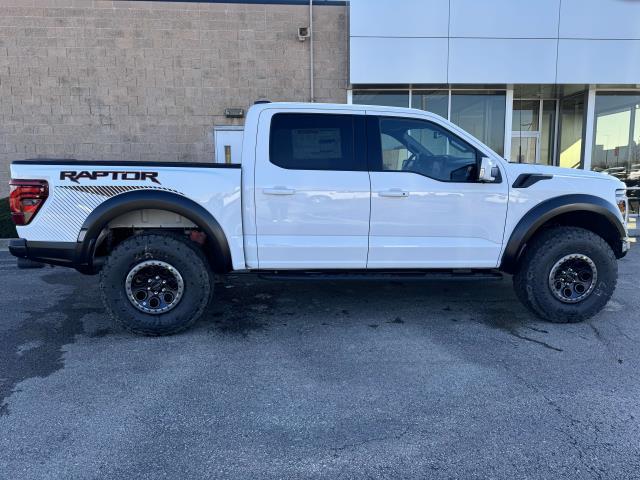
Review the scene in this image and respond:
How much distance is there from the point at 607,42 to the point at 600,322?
9.28 m

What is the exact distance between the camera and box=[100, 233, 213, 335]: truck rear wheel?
13.8ft

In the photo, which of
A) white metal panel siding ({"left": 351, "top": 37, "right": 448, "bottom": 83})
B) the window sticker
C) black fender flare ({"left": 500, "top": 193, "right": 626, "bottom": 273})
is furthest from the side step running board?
white metal panel siding ({"left": 351, "top": 37, "right": 448, "bottom": 83})

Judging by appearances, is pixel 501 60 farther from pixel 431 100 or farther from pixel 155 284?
pixel 155 284

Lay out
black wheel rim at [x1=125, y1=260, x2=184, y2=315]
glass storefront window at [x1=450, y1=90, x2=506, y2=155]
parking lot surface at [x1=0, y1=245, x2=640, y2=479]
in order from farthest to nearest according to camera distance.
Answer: glass storefront window at [x1=450, y1=90, x2=506, y2=155] < black wheel rim at [x1=125, y1=260, x2=184, y2=315] < parking lot surface at [x1=0, y1=245, x2=640, y2=479]

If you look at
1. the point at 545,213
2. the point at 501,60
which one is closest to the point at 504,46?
the point at 501,60

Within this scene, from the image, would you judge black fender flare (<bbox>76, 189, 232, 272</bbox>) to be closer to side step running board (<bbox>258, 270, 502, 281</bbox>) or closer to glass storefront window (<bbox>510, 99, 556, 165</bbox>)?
side step running board (<bbox>258, 270, 502, 281</bbox>)

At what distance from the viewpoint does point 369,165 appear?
438 centimetres

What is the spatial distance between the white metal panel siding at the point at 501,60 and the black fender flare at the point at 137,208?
8795 mm

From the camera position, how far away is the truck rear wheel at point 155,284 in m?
4.20

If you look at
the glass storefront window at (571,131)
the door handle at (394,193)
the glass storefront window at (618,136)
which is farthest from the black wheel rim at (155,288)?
the glass storefront window at (618,136)

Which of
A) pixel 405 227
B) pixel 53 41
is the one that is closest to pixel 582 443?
pixel 405 227

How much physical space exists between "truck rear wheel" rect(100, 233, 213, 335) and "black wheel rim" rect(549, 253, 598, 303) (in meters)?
3.38

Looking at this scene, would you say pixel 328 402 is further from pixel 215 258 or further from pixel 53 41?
pixel 53 41

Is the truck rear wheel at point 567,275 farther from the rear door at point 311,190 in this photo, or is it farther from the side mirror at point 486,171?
the rear door at point 311,190
